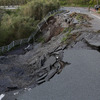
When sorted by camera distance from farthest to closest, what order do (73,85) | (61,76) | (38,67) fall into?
(38,67) < (61,76) < (73,85)

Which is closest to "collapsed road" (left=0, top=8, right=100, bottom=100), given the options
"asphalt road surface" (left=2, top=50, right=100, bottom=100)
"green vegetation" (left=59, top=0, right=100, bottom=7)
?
"asphalt road surface" (left=2, top=50, right=100, bottom=100)

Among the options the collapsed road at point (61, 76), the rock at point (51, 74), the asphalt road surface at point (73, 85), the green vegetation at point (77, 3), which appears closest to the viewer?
the asphalt road surface at point (73, 85)

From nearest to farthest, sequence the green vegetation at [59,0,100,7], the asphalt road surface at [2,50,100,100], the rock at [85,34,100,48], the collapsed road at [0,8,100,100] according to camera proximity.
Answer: the asphalt road surface at [2,50,100,100] → the collapsed road at [0,8,100,100] → the rock at [85,34,100,48] → the green vegetation at [59,0,100,7]

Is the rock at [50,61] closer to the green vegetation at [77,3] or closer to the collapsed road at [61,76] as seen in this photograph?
the collapsed road at [61,76]

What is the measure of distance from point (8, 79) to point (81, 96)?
150 inches

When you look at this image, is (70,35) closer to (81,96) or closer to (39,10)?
(81,96)

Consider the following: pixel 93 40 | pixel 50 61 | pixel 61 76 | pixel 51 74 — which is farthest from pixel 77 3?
pixel 61 76

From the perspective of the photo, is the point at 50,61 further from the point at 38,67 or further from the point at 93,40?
the point at 93,40

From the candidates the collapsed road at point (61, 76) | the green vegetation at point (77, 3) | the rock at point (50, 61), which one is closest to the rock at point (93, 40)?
the collapsed road at point (61, 76)

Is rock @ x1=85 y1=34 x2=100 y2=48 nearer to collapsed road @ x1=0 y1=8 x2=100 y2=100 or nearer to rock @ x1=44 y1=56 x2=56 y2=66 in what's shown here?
collapsed road @ x1=0 y1=8 x2=100 y2=100

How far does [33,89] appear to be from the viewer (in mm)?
7984

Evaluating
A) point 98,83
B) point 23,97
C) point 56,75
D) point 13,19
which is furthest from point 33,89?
point 13,19

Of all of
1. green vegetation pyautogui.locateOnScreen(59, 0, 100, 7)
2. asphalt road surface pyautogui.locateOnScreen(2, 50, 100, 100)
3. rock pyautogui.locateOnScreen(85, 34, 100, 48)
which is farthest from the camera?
green vegetation pyautogui.locateOnScreen(59, 0, 100, 7)

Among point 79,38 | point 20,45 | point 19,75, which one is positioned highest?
Answer: point 79,38
